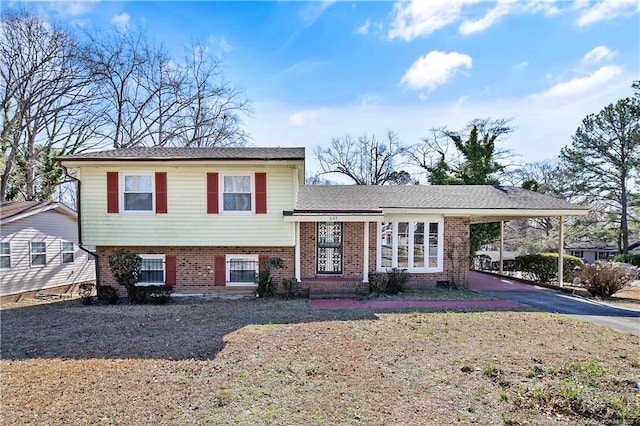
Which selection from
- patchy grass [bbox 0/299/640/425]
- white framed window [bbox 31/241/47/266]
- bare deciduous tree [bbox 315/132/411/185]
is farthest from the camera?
bare deciduous tree [bbox 315/132/411/185]

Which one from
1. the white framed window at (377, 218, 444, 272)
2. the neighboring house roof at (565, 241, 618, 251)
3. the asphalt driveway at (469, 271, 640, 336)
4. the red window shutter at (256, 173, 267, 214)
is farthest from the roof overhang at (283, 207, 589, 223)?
the neighboring house roof at (565, 241, 618, 251)

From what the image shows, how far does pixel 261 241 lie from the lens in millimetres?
11070

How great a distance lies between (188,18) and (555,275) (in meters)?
17.3

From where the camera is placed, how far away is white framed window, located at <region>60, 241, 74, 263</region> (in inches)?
618

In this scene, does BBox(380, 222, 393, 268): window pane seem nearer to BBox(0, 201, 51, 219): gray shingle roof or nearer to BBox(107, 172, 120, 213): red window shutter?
BBox(107, 172, 120, 213): red window shutter

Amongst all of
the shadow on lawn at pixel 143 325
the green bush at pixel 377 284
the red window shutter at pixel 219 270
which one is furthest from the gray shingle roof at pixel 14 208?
the green bush at pixel 377 284

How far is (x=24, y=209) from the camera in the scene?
1391 centimetres

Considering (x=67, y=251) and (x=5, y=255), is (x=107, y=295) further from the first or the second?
(x=67, y=251)

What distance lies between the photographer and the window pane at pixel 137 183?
11.1m

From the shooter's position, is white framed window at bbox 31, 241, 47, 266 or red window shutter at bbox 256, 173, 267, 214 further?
white framed window at bbox 31, 241, 47, 266

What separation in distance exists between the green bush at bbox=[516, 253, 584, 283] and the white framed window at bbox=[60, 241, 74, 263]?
825 inches

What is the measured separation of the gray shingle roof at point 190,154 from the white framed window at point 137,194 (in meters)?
0.70

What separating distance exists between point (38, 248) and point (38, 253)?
0.69ft

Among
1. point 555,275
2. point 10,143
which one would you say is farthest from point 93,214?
point 555,275
